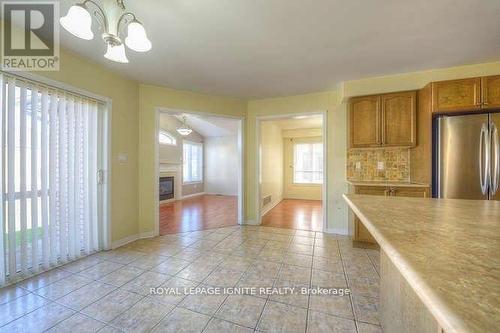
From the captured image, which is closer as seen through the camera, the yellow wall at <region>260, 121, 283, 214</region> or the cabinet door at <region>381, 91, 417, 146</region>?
the cabinet door at <region>381, 91, 417, 146</region>

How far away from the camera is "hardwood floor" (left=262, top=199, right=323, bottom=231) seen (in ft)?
13.2

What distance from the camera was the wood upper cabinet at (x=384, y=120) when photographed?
2.89m

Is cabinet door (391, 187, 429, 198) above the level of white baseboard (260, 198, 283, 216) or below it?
above

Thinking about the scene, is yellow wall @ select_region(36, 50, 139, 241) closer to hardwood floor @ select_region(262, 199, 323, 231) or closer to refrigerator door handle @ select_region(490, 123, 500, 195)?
hardwood floor @ select_region(262, 199, 323, 231)

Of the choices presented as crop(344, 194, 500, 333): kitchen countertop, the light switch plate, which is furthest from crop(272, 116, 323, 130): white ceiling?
crop(344, 194, 500, 333): kitchen countertop

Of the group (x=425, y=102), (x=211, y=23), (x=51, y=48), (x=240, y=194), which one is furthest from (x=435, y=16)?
(x=51, y=48)

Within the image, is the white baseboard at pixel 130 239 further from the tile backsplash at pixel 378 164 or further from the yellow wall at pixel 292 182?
the yellow wall at pixel 292 182

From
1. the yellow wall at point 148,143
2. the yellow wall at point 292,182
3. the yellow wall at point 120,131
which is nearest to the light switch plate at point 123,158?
the yellow wall at point 120,131

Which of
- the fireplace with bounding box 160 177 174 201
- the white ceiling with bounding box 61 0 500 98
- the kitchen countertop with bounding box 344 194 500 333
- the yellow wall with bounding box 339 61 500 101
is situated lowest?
the fireplace with bounding box 160 177 174 201

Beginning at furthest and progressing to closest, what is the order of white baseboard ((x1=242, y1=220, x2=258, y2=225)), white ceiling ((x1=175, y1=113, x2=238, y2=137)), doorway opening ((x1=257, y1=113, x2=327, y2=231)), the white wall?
the white wall, white ceiling ((x1=175, y1=113, x2=238, y2=137)), doorway opening ((x1=257, y1=113, x2=327, y2=231)), white baseboard ((x1=242, y1=220, x2=258, y2=225))

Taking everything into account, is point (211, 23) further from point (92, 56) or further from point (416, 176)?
point (416, 176)

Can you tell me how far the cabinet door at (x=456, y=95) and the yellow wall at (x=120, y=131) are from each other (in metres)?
4.13

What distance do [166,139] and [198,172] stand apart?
89.0 inches

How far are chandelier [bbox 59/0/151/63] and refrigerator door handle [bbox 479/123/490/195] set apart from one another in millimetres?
3552
